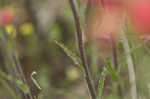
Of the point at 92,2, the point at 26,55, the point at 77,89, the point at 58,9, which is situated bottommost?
the point at 92,2

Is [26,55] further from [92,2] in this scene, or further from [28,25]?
[92,2]

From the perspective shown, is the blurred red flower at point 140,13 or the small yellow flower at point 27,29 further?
the small yellow flower at point 27,29

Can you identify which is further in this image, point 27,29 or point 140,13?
point 27,29

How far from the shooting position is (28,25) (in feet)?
5.98

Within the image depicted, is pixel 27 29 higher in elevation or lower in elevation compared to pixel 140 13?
higher

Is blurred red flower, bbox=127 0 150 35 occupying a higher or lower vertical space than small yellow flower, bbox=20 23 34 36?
lower

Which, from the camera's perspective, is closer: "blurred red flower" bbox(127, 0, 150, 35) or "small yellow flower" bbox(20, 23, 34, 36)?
"blurred red flower" bbox(127, 0, 150, 35)

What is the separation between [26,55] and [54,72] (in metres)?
0.20

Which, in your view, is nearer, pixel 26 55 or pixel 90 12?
pixel 90 12

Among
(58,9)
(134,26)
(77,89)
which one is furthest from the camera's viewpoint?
(58,9)

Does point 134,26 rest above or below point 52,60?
below

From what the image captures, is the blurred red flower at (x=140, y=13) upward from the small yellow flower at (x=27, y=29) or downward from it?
downward

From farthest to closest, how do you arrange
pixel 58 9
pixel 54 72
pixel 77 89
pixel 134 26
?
pixel 58 9 < pixel 54 72 < pixel 77 89 < pixel 134 26

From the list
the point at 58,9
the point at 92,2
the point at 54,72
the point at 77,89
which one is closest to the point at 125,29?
the point at 92,2
